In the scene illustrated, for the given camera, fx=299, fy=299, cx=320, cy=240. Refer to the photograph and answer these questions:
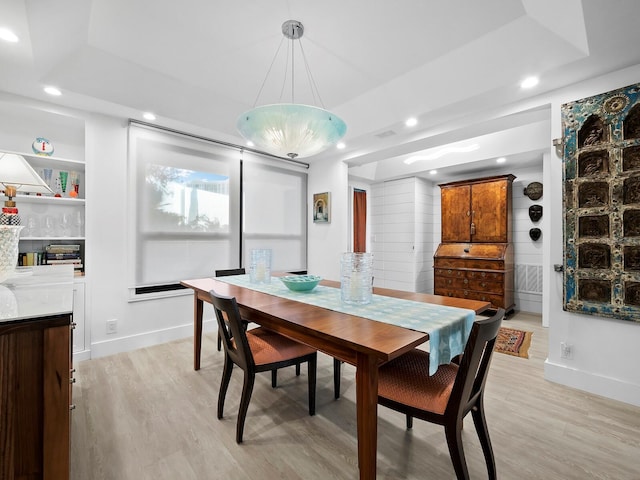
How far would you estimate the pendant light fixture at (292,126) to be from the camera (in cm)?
190

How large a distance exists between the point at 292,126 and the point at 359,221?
4.08 m

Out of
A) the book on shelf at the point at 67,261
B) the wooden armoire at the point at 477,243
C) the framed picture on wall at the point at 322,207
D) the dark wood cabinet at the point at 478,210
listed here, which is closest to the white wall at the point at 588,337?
the wooden armoire at the point at 477,243

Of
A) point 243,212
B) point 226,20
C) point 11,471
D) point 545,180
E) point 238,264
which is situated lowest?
point 11,471

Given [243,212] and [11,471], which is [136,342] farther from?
[11,471]

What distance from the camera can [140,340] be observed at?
10.5ft

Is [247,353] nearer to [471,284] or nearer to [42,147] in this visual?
[42,147]

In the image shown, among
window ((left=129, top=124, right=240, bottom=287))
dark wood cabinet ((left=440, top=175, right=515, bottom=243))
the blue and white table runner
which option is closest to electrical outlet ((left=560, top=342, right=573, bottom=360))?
the blue and white table runner

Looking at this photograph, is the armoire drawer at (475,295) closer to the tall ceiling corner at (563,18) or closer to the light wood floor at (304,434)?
the light wood floor at (304,434)

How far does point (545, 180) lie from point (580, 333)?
8.25 feet

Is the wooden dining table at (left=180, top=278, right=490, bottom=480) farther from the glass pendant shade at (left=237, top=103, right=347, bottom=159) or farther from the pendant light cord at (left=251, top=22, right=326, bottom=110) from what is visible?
the pendant light cord at (left=251, top=22, right=326, bottom=110)

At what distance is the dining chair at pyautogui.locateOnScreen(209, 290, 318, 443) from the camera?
1662 millimetres

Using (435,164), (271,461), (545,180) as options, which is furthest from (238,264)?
(545,180)

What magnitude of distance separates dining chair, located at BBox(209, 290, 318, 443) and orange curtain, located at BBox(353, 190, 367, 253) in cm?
389

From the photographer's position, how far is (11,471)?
1.02m
